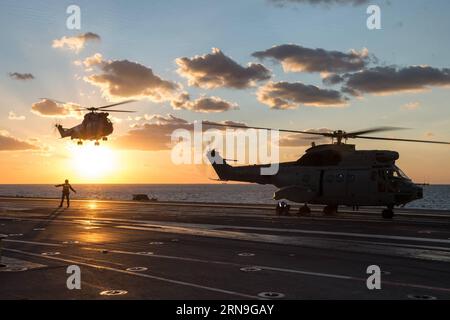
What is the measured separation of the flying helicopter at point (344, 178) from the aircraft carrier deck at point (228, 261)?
5310 mm

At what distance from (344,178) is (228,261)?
17915 millimetres

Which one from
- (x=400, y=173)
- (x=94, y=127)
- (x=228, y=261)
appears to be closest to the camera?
(x=228, y=261)

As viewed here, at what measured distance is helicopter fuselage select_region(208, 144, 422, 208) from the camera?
91.1ft

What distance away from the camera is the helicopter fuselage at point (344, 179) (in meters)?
27.8

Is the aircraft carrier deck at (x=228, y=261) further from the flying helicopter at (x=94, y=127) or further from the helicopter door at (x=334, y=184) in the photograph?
the flying helicopter at (x=94, y=127)

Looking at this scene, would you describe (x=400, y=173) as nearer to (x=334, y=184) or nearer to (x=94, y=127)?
(x=334, y=184)

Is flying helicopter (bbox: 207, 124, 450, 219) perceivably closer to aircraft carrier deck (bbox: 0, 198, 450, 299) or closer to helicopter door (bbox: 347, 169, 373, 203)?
helicopter door (bbox: 347, 169, 373, 203)

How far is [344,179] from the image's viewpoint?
2941cm

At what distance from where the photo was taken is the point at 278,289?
962cm

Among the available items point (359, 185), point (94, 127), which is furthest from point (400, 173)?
point (94, 127)

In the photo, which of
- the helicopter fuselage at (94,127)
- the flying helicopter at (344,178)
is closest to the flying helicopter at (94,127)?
the helicopter fuselage at (94,127)

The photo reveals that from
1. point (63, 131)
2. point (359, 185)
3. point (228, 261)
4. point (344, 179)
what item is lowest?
point (228, 261)
